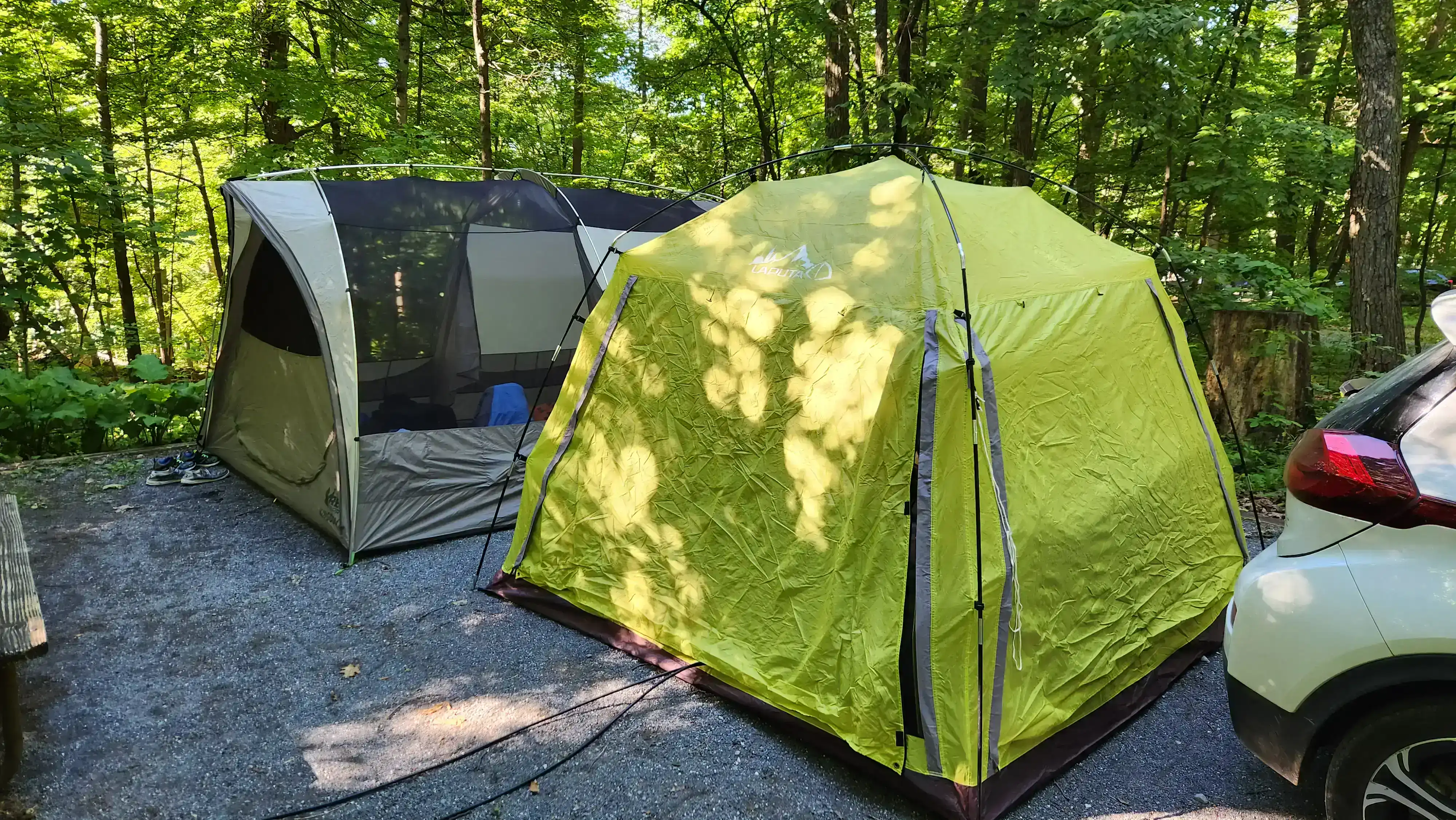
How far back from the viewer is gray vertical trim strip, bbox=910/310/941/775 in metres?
2.54

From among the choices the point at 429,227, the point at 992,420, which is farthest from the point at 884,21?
the point at 992,420

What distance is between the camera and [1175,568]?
3.31m

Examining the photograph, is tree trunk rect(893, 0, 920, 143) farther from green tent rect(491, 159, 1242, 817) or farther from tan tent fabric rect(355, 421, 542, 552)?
tan tent fabric rect(355, 421, 542, 552)

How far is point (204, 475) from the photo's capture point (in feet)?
19.3

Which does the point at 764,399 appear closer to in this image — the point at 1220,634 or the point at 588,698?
the point at 588,698

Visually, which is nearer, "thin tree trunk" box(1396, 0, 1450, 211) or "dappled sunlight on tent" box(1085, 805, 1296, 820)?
"dappled sunlight on tent" box(1085, 805, 1296, 820)

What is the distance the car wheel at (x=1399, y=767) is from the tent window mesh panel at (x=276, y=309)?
4.98 meters

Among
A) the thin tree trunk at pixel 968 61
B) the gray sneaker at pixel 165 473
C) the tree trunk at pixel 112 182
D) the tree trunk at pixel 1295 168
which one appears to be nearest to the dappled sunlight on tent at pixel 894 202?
the thin tree trunk at pixel 968 61

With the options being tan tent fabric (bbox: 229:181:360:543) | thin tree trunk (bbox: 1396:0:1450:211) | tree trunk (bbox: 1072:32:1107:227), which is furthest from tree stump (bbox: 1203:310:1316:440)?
tan tent fabric (bbox: 229:181:360:543)

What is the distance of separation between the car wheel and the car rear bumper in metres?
0.09

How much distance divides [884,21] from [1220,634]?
5.76m

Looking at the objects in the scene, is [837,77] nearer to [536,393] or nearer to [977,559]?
[536,393]

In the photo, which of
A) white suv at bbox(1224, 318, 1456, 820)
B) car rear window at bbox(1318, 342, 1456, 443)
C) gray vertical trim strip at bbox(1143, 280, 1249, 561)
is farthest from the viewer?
gray vertical trim strip at bbox(1143, 280, 1249, 561)

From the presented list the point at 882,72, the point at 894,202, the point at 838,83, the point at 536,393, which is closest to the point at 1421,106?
the point at 882,72
